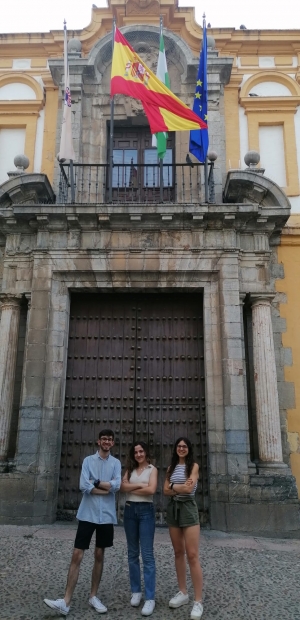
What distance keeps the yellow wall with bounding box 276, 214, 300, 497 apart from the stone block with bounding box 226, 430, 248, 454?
40.4 inches

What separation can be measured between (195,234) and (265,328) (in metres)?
1.91

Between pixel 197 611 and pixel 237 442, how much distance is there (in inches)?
138

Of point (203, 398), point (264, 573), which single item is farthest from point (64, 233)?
point (264, 573)

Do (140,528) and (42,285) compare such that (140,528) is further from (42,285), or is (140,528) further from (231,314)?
(42,285)

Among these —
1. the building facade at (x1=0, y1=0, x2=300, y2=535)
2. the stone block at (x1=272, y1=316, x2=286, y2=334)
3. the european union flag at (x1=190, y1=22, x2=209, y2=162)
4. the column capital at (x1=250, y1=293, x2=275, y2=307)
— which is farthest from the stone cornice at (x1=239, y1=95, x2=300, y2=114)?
the stone block at (x1=272, y1=316, x2=286, y2=334)

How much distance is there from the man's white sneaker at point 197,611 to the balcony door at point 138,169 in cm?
674

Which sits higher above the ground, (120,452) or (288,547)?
(120,452)

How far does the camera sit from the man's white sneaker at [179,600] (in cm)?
409

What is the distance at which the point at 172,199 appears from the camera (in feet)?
30.0

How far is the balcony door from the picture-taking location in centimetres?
920

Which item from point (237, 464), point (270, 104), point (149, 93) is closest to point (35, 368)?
point (237, 464)

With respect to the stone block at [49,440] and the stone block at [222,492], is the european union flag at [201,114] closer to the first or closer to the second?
the stone block at [49,440]

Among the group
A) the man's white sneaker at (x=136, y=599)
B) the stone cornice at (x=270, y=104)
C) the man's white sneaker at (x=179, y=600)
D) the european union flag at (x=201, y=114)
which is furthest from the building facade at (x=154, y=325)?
the man's white sneaker at (x=136, y=599)

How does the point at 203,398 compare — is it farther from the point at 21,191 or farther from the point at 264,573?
the point at 21,191
